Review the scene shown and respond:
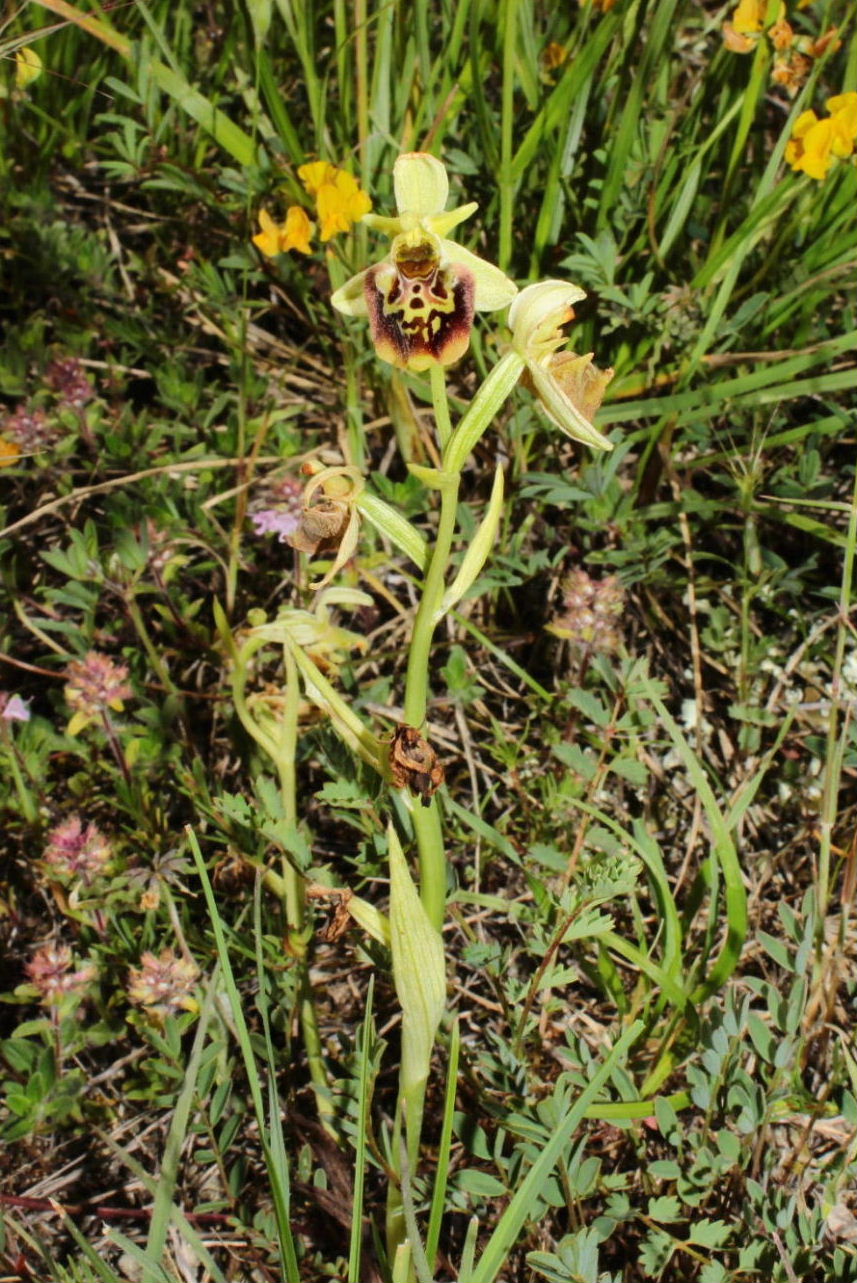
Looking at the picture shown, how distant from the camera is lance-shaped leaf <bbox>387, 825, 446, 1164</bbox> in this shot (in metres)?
1.50

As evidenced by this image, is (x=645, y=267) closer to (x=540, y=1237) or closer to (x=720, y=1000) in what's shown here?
(x=720, y=1000)

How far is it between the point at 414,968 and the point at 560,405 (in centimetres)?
81

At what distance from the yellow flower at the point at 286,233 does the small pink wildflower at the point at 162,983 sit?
151 centimetres

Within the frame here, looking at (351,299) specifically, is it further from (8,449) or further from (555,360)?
(8,449)

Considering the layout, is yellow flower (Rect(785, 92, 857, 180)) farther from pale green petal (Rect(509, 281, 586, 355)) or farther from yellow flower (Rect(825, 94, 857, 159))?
pale green petal (Rect(509, 281, 586, 355))

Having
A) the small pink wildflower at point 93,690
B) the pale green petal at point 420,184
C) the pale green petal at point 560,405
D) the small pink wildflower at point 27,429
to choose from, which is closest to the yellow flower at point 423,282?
the pale green petal at point 420,184

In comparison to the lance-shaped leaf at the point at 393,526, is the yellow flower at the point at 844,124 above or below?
above

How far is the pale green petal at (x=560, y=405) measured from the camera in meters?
1.53

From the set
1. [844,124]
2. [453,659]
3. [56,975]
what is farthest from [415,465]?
[844,124]

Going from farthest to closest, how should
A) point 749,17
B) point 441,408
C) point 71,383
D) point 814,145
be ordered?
point 71,383, point 749,17, point 814,145, point 441,408

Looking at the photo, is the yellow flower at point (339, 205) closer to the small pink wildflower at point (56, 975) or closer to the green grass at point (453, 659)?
the green grass at point (453, 659)

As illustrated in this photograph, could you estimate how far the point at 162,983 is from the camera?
1.88 metres

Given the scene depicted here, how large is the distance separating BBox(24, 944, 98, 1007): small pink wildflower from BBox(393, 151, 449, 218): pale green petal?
54.5 inches

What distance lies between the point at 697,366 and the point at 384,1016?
1488 millimetres
